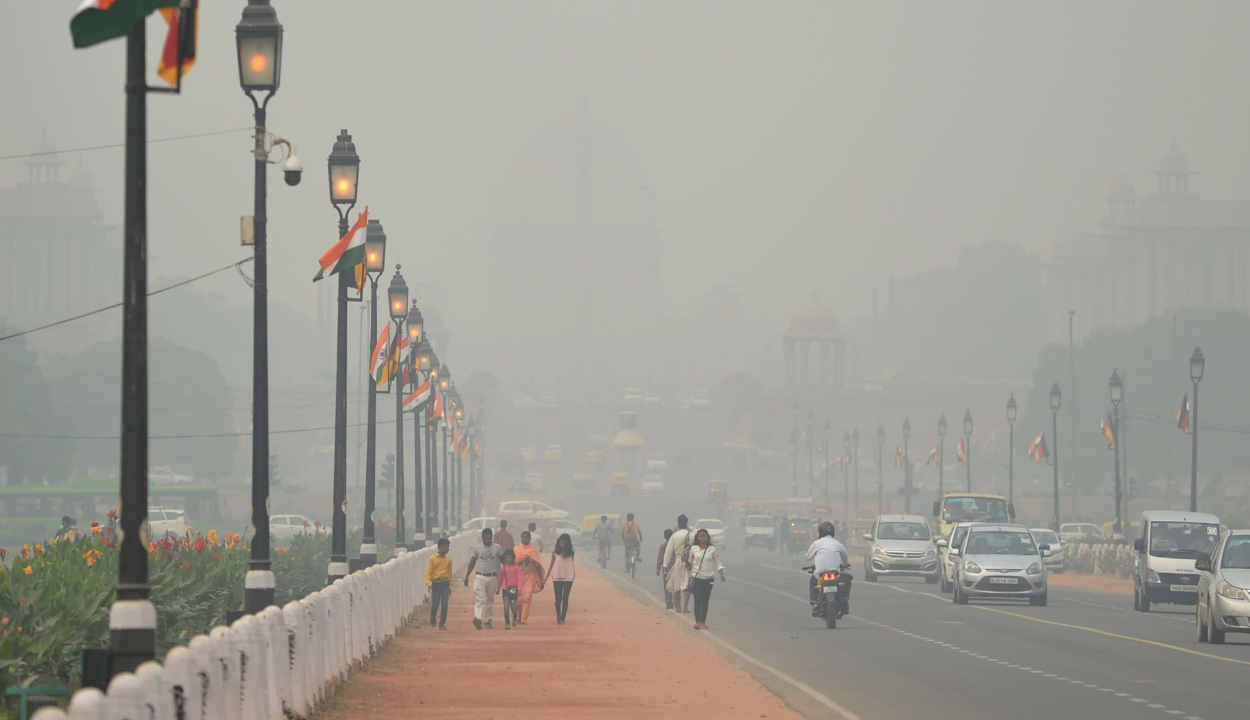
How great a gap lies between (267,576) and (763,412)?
16873 cm

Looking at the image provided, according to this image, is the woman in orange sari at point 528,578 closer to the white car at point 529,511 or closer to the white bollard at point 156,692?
the white bollard at point 156,692

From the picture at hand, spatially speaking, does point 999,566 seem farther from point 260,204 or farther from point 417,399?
point 260,204

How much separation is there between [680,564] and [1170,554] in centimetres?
913

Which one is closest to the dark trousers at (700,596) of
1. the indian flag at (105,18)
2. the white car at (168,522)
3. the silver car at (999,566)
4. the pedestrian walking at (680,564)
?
the pedestrian walking at (680,564)

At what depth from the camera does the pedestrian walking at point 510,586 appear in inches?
1278

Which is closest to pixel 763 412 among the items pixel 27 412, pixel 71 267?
pixel 71 267

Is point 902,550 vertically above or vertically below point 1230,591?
below

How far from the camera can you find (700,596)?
3186cm

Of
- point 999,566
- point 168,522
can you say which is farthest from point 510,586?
point 168,522

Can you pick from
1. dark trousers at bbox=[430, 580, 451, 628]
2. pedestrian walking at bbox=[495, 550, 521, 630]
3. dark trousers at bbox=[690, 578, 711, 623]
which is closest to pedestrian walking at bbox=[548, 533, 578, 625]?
pedestrian walking at bbox=[495, 550, 521, 630]

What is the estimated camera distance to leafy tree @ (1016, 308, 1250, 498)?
12038cm

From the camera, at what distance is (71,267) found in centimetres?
19488

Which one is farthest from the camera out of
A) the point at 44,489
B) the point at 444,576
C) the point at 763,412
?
the point at 763,412

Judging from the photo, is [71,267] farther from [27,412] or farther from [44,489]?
[44,489]
